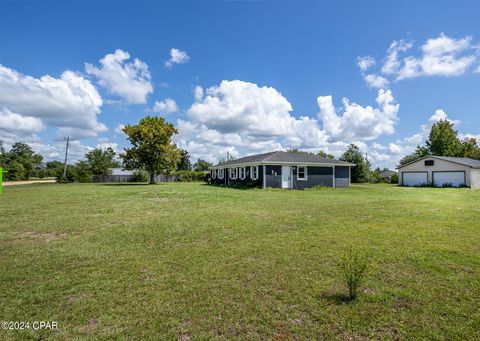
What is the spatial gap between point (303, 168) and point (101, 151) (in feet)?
165

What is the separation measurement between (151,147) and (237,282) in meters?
34.1

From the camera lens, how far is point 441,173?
3100cm

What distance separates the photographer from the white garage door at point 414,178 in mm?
32719

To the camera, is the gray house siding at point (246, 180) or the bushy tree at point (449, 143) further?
the bushy tree at point (449, 143)

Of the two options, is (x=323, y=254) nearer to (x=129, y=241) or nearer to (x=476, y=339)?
(x=476, y=339)

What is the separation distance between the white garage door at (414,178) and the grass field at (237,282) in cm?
2929

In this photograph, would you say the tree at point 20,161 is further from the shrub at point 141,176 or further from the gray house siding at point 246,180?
the gray house siding at point 246,180

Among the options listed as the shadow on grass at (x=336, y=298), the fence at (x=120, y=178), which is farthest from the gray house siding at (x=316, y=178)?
the fence at (x=120, y=178)

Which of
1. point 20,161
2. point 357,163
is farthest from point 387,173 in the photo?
point 20,161

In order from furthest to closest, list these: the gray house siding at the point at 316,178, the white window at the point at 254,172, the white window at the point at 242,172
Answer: the white window at the point at 242,172, the white window at the point at 254,172, the gray house siding at the point at 316,178

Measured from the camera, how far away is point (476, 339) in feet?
9.30

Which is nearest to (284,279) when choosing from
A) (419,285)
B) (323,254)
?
(323,254)

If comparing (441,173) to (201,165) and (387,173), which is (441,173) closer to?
(387,173)

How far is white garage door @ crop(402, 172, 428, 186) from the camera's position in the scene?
32.7 metres
